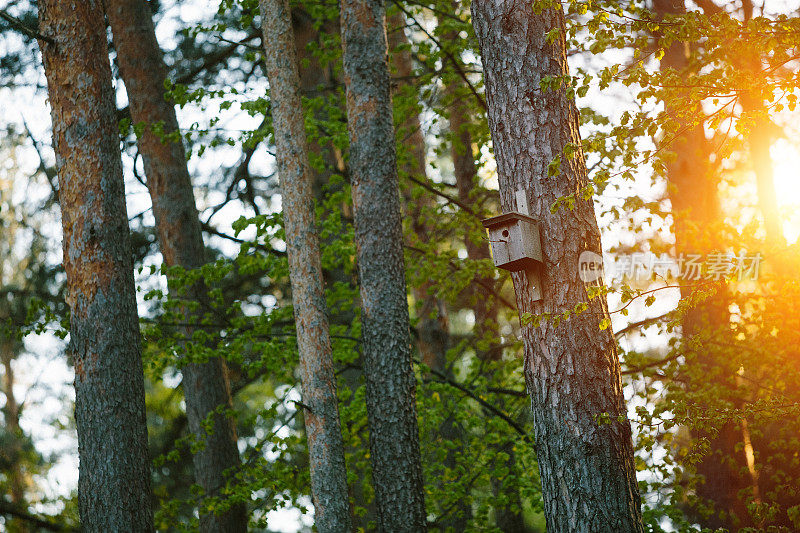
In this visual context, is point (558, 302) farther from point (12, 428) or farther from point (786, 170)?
point (12, 428)

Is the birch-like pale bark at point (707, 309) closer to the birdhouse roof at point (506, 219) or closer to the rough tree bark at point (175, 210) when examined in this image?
the birdhouse roof at point (506, 219)

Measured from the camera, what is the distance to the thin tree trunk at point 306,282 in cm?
661

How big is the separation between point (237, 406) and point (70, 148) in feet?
37.0

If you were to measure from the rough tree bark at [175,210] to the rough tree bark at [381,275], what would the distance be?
290 centimetres

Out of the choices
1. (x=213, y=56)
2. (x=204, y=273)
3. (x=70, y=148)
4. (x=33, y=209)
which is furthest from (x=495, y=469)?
(x=33, y=209)

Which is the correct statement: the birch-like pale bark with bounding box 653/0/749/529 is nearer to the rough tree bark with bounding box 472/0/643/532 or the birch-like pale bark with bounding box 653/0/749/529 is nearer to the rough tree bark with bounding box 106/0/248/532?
the rough tree bark with bounding box 472/0/643/532

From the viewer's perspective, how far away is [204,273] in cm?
840

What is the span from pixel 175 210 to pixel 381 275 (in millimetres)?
3700

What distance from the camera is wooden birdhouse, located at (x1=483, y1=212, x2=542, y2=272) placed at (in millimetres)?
4316

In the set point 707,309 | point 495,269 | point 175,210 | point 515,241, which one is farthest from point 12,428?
point 515,241

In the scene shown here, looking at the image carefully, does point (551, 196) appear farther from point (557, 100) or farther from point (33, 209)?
point (33, 209)

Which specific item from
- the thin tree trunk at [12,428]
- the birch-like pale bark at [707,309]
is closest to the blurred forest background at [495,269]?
the birch-like pale bark at [707,309]

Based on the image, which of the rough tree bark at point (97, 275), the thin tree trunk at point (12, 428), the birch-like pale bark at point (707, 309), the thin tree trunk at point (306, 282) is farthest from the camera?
the thin tree trunk at point (12, 428)

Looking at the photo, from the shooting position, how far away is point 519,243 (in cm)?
432
